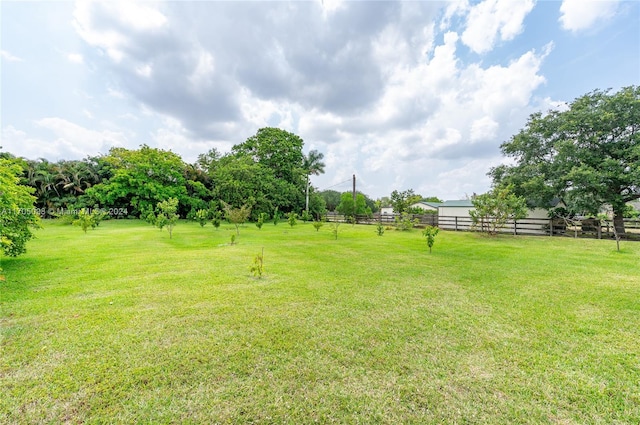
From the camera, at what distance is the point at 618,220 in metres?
12.9

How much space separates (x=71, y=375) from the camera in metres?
2.19

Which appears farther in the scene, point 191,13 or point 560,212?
point 560,212

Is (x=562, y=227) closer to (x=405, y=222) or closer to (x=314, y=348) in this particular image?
(x=405, y=222)

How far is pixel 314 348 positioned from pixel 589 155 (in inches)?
709

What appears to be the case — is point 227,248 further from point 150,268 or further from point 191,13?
point 191,13

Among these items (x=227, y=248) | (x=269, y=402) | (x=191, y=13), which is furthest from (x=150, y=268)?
(x=191, y=13)

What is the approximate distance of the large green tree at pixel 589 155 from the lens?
12.1 meters

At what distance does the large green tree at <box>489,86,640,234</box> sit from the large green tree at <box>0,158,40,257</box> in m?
19.6

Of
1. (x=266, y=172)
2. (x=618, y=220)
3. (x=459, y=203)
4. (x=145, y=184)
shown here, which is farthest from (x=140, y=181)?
(x=618, y=220)

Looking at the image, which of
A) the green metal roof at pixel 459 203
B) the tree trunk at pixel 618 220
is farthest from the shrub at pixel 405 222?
the tree trunk at pixel 618 220

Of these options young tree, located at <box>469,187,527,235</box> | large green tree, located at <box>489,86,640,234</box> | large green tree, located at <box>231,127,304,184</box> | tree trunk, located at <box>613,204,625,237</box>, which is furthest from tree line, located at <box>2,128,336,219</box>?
tree trunk, located at <box>613,204,625,237</box>

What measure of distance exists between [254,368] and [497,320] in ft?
10.6

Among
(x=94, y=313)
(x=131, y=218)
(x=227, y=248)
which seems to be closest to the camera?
(x=94, y=313)

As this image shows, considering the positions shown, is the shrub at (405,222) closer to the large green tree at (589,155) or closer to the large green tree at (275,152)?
the large green tree at (589,155)
